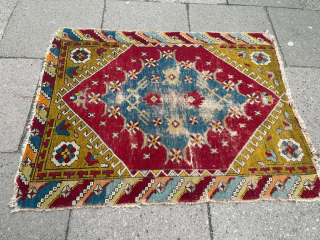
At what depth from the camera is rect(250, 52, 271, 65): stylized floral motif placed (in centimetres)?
226

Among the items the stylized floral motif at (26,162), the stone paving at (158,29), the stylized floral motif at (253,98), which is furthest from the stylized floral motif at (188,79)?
the stylized floral motif at (26,162)

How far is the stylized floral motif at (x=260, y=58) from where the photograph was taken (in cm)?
226

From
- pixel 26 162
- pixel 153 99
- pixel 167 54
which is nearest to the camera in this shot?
pixel 26 162

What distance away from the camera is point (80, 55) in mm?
2164

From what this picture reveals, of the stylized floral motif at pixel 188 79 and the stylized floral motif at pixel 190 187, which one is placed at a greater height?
the stylized floral motif at pixel 188 79

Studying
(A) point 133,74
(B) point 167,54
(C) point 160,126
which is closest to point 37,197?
(C) point 160,126

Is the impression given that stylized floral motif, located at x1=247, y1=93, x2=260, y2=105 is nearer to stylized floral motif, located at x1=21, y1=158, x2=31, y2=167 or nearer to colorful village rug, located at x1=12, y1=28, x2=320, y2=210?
colorful village rug, located at x1=12, y1=28, x2=320, y2=210

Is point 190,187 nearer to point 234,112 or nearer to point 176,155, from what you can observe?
point 176,155

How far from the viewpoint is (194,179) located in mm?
1679

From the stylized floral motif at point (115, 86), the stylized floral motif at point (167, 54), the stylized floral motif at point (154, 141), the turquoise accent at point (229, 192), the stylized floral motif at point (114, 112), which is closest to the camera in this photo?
the turquoise accent at point (229, 192)

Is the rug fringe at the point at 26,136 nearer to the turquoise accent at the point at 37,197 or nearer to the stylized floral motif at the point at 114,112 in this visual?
the turquoise accent at the point at 37,197

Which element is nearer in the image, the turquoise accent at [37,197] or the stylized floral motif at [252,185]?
the turquoise accent at [37,197]

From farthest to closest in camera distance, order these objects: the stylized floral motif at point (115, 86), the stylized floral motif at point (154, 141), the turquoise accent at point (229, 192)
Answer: the stylized floral motif at point (115, 86), the stylized floral motif at point (154, 141), the turquoise accent at point (229, 192)

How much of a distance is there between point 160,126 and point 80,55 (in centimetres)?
106
